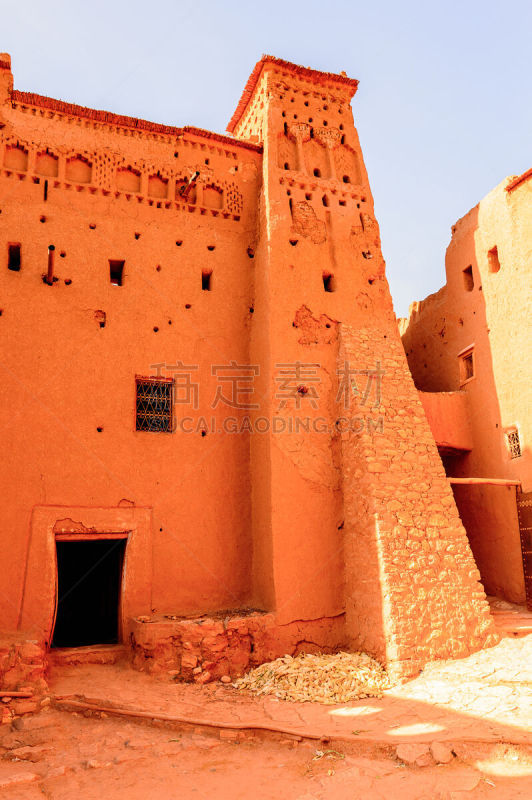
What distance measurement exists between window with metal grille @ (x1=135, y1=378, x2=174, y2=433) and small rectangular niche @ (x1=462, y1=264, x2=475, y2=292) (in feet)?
23.6

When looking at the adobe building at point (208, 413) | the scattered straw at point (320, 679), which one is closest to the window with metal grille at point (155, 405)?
the adobe building at point (208, 413)

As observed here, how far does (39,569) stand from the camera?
8.66 m

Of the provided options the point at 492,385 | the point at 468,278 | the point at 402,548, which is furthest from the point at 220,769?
the point at 468,278

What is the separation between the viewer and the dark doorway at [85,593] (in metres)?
11.1

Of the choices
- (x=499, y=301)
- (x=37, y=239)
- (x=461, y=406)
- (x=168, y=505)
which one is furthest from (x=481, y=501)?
(x=37, y=239)

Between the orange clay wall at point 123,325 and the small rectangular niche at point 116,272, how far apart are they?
16cm

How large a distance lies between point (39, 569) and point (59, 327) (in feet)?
12.8

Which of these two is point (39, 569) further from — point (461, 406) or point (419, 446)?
point (461, 406)

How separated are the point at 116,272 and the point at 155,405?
2.70 m

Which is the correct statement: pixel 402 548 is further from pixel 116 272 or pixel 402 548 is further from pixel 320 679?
pixel 116 272

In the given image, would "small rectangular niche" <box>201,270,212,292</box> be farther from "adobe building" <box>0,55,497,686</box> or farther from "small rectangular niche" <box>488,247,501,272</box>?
"small rectangular niche" <box>488,247,501,272</box>

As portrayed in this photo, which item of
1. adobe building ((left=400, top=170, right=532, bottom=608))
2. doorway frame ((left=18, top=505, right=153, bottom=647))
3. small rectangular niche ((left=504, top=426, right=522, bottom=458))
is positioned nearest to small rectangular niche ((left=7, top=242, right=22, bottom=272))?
doorway frame ((left=18, top=505, right=153, bottom=647))

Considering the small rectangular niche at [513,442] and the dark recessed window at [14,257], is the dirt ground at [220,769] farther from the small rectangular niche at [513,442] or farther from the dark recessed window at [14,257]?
→ the dark recessed window at [14,257]

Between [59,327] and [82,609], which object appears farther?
[82,609]
